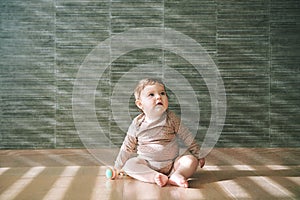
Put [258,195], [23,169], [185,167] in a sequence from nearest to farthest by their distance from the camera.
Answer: [258,195], [185,167], [23,169]

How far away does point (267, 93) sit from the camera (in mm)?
2406

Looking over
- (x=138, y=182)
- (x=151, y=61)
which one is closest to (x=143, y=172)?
(x=138, y=182)

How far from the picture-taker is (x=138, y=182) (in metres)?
1.94

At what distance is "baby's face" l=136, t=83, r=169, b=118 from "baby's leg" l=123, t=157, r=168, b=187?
0.23m

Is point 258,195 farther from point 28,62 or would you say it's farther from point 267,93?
point 28,62

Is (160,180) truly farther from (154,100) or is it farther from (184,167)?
(154,100)

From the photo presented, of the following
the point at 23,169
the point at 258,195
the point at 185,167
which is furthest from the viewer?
the point at 23,169

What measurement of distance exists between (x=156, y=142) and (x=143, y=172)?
0.18 metres

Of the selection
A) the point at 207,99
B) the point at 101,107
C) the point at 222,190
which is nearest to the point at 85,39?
the point at 101,107

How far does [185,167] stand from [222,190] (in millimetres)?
237

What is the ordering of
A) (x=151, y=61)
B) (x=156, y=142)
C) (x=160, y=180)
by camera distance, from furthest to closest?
(x=151, y=61), (x=156, y=142), (x=160, y=180)

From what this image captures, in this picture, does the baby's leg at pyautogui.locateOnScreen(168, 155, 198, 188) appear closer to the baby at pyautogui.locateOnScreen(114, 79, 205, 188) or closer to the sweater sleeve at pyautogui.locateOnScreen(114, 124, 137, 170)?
the baby at pyautogui.locateOnScreen(114, 79, 205, 188)

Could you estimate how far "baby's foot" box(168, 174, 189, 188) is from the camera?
1.82m

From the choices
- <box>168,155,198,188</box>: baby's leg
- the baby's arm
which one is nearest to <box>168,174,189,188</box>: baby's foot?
<box>168,155,198,188</box>: baby's leg
